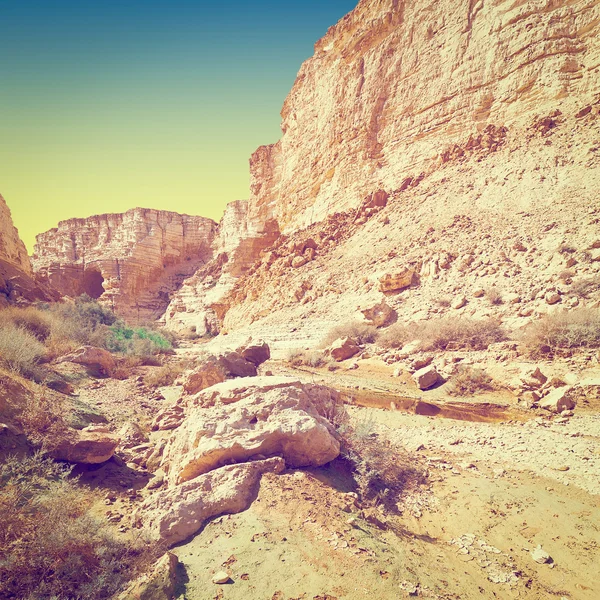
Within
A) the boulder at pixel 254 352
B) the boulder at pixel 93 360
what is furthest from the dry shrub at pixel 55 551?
the boulder at pixel 254 352

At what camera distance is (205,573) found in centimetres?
233

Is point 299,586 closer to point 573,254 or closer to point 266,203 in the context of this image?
point 573,254

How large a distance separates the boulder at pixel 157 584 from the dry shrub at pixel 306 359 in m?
8.22

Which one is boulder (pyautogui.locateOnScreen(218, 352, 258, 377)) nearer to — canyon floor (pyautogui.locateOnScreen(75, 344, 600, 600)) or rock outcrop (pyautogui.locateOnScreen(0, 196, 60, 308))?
canyon floor (pyautogui.locateOnScreen(75, 344, 600, 600))

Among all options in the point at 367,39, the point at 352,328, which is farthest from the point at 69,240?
the point at 352,328

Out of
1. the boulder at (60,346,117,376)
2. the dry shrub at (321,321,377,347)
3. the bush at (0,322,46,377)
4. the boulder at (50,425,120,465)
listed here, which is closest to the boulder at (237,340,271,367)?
the dry shrub at (321,321,377,347)

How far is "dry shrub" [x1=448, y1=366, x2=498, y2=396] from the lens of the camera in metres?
6.83

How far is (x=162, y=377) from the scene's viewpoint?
854 centimetres

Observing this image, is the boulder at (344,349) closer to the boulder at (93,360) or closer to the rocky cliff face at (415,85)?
the boulder at (93,360)

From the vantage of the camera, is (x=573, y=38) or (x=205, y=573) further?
(x=573, y=38)

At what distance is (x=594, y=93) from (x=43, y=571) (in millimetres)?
19585

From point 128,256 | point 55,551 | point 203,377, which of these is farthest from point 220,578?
point 128,256

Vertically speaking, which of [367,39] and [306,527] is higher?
[367,39]

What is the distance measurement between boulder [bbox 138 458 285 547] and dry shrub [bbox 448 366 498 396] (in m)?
4.95
